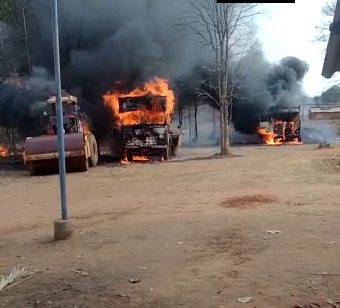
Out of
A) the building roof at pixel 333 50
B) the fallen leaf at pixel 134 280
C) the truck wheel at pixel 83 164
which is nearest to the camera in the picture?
the building roof at pixel 333 50

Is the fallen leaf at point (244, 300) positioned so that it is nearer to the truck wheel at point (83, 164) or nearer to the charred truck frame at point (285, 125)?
the truck wheel at point (83, 164)

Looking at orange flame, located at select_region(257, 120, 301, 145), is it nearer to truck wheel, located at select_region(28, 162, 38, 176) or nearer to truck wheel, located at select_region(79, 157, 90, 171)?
truck wheel, located at select_region(79, 157, 90, 171)

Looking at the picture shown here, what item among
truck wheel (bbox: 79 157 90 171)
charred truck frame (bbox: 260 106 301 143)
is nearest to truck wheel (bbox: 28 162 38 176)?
truck wheel (bbox: 79 157 90 171)

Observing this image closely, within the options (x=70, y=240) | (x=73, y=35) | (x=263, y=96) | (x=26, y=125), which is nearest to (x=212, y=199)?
(x=70, y=240)

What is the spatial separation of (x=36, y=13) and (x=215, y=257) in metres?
26.1

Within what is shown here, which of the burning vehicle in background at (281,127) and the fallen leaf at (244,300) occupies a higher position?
the burning vehicle in background at (281,127)

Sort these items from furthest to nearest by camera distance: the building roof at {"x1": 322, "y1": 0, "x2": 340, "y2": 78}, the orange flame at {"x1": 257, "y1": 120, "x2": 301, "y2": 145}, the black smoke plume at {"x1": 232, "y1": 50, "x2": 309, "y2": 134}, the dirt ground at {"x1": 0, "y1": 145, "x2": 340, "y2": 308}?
1. the black smoke plume at {"x1": 232, "y1": 50, "x2": 309, "y2": 134}
2. the orange flame at {"x1": 257, "y1": 120, "x2": 301, "y2": 145}
3. the dirt ground at {"x1": 0, "y1": 145, "x2": 340, "y2": 308}
4. the building roof at {"x1": 322, "y1": 0, "x2": 340, "y2": 78}

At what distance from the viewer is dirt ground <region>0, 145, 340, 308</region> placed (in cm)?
469

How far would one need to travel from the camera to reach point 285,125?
33.2 meters

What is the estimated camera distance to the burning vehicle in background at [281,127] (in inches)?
1293

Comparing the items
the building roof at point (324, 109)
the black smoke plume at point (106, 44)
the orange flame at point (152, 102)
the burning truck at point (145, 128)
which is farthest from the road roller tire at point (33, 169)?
the building roof at point (324, 109)

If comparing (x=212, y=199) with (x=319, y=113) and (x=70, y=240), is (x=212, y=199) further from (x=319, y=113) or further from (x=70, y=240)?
(x=319, y=113)

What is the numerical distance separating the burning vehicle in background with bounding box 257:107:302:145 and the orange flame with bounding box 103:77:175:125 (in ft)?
32.7

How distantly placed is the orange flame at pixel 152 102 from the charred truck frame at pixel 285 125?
9.95 metres
